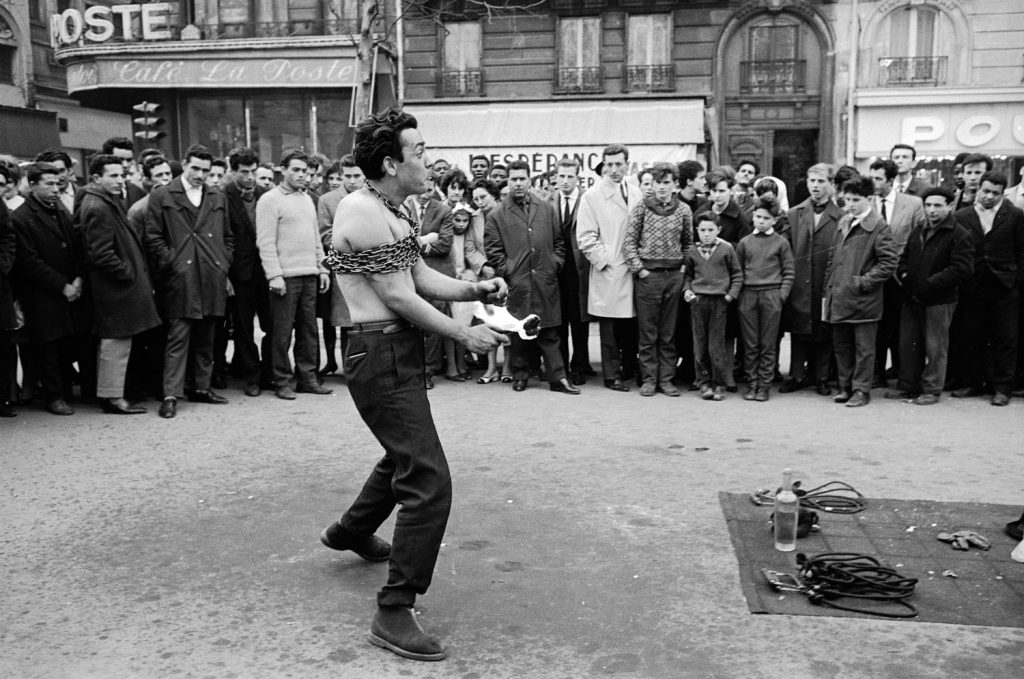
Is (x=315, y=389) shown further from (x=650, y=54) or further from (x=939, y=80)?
(x=939, y=80)

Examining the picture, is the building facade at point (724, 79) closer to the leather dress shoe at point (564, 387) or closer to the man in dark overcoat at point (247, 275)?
the leather dress shoe at point (564, 387)

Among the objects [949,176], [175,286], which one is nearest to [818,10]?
[949,176]

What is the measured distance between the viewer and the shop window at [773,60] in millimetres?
25469

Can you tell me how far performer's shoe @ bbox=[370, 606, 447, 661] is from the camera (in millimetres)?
4008

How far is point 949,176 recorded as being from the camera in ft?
78.1

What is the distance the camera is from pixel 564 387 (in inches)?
379

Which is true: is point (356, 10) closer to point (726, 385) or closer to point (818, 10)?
point (818, 10)

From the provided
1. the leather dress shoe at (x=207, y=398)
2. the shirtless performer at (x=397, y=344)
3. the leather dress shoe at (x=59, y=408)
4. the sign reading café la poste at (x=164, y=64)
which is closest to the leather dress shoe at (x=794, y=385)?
the leather dress shoe at (x=207, y=398)

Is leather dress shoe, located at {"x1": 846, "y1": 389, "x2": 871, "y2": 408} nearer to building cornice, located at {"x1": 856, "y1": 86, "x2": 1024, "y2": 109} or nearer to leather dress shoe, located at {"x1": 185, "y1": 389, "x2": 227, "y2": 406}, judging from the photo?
leather dress shoe, located at {"x1": 185, "y1": 389, "x2": 227, "y2": 406}

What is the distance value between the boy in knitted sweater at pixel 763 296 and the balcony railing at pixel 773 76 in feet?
57.3

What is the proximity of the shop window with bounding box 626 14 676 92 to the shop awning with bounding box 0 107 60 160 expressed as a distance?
13.4 m

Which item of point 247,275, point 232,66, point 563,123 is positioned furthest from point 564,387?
point 232,66

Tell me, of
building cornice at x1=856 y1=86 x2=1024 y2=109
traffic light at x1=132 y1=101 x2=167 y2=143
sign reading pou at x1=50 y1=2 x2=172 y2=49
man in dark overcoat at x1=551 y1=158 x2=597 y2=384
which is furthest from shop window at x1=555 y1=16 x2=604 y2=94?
man in dark overcoat at x1=551 y1=158 x2=597 y2=384

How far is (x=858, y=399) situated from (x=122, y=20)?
24622 millimetres
